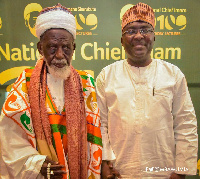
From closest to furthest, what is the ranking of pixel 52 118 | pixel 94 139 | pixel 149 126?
1. pixel 52 118
2. pixel 94 139
3. pixel 149 126

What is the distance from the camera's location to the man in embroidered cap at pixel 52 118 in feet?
4.44

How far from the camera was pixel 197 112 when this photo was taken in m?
2.84

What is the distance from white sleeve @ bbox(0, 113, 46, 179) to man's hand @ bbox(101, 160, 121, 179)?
50 centimetres

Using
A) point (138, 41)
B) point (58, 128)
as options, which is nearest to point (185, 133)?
point (138, 41)

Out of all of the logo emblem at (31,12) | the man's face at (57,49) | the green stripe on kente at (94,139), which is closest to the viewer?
the man's face at (57,49)

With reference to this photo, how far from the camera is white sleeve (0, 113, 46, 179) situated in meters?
1.33

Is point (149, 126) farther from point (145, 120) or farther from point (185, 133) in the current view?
point (185, 133)

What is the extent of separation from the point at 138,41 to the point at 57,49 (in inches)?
26.4

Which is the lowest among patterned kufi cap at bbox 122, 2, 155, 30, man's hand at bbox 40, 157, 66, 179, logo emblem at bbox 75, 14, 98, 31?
man's hand at bbox 40, 157, 66, 179

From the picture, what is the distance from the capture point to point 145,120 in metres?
1.69

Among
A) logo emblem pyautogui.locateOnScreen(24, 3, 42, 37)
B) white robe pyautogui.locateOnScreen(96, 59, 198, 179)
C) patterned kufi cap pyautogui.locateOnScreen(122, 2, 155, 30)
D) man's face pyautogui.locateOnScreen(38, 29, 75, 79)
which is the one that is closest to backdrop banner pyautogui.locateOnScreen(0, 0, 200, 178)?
logo emblem pyautogui.locateOnScreen(24, 3, 42, 37)

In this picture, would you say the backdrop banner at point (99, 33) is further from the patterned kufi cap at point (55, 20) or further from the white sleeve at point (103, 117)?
the patterned kufi cap at point (55, 20)

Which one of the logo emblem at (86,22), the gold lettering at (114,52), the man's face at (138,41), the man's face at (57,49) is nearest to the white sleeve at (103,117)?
the man's face at (138,41)

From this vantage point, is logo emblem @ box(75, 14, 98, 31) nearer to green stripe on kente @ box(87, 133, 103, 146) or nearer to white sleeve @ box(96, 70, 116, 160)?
white sleeve @ box(96, 70, 116, 160)
